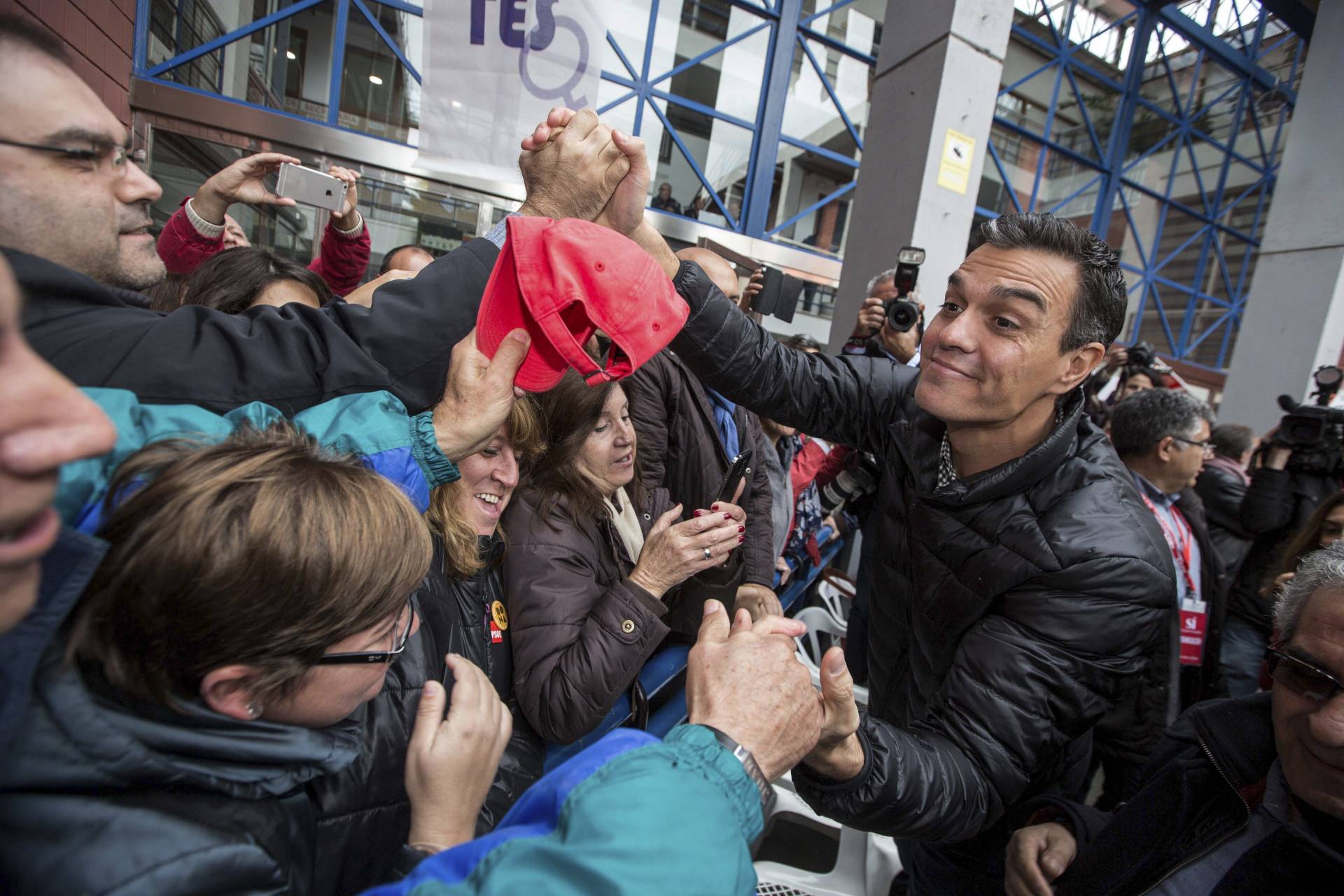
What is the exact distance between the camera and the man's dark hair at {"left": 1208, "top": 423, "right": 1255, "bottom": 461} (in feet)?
13.9

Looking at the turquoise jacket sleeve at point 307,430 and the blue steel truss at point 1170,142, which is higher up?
the blue steel truss at point 1170,142

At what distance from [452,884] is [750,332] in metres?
1.38

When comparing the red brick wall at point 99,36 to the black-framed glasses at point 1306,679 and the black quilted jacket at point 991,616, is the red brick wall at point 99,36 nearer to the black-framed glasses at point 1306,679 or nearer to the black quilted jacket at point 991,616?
the black quilted jacket at point 991,616

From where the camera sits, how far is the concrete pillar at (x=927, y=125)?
3.43 metres

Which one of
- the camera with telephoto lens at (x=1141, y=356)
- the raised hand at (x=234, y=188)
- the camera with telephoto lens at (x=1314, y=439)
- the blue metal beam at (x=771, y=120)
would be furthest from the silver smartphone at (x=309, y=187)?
the blue metal beam at (x=771, y=120)

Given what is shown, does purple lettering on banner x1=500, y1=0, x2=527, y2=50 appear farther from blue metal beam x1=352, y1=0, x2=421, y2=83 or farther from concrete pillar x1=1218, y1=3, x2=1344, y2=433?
concrete pillar x1=1218, y1=3, x2=1344, y2=433

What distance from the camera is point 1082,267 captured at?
4.73 ft

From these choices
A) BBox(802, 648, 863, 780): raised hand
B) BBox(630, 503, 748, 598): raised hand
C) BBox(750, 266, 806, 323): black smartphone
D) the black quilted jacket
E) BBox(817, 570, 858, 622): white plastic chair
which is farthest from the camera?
BBox(817, 570, 858, 622): white plastic chair

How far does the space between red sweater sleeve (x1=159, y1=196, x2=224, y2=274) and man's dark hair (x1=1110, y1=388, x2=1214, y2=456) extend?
356 cm

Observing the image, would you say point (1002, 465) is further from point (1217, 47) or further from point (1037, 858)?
point (1217, 47)

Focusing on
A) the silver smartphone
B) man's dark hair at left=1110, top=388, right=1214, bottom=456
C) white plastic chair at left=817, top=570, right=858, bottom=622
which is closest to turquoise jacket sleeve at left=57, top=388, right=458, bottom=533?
the silver smartphone

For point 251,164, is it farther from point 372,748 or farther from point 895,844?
point 895,844

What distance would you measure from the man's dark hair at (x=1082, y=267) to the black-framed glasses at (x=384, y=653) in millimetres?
1407

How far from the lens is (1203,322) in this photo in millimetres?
11906
